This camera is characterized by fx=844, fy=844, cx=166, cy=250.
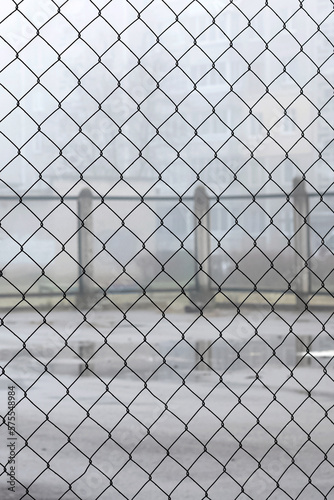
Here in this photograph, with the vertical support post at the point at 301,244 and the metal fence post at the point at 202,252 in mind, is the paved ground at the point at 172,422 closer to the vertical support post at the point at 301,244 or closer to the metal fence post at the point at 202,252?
the vertical support post at the point at 301,244

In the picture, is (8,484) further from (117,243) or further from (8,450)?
(117,243)

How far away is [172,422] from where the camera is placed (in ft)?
9.11

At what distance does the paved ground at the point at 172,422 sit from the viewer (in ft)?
6.59

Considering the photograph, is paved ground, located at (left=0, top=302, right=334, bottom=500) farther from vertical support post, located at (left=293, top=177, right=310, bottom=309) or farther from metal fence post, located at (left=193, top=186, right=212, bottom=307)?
metal fence post, located at (left=193, top=186, right=212, bottom=307)

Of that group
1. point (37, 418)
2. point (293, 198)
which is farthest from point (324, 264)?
point (37, 418)

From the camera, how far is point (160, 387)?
3424 millimetres

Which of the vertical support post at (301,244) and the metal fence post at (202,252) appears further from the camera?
the metal fence post at (202,252)

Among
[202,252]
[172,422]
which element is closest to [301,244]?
[202,252]

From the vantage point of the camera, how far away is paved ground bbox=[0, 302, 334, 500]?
79.0 inches

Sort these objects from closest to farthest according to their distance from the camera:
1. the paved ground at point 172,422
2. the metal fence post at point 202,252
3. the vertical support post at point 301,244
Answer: the paved ground at point 172,422, the vertical support post at point 301,244, the metal fence post at point 202,252

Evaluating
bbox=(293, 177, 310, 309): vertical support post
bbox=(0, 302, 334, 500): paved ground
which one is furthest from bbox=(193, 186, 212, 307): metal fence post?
bbox=(0, 302, 334, 500): paved ground

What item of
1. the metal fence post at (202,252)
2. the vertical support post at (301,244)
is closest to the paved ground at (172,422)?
the vertical support post at (301,244)

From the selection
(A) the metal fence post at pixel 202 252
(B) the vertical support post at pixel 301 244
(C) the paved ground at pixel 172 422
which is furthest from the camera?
(A) the metal fence post at pixel 202 252

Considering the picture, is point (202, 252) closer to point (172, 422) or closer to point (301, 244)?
point (301, 244)
